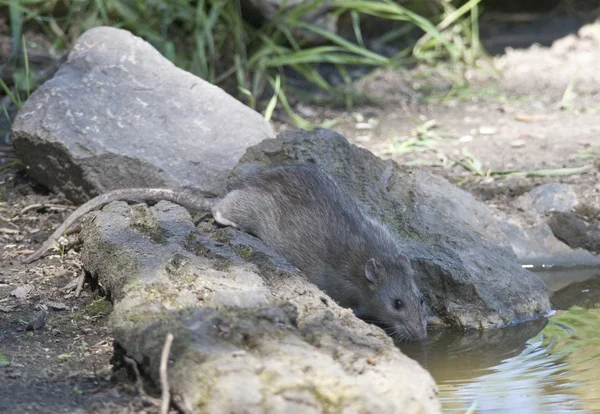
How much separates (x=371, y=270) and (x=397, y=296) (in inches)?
7.9

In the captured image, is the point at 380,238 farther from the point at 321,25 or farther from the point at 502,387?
the point at 321,25

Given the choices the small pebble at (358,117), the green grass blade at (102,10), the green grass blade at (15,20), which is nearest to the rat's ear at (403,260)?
the small pebble at (358,117)

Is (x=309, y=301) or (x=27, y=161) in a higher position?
(x=27, y=161)

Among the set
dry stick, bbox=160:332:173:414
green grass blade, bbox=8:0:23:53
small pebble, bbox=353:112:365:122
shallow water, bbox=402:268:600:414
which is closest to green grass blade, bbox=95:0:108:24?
green grass blade, bbox=8:0:23:53

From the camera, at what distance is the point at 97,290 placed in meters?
4.61

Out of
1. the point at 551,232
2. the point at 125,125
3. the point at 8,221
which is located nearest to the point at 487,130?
the point at 551,232

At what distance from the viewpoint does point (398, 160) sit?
6.78 meters

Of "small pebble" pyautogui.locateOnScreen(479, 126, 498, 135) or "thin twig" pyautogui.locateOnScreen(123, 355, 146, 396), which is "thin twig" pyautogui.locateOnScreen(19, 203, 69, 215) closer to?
"thin twig" pyautogui.locateOnScreen(123, 355, 146, 396)

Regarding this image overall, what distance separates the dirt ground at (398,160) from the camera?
3.57 metres

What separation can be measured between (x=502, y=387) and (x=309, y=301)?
0.96 m

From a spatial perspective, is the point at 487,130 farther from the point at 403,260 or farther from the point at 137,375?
the point at 137,375

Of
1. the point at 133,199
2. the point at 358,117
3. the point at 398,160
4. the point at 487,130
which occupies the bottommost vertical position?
the point at 133,199

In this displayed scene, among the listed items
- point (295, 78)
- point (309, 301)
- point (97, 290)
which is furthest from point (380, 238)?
point (295, 78)

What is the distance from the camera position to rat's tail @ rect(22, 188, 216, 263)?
5.03 m
